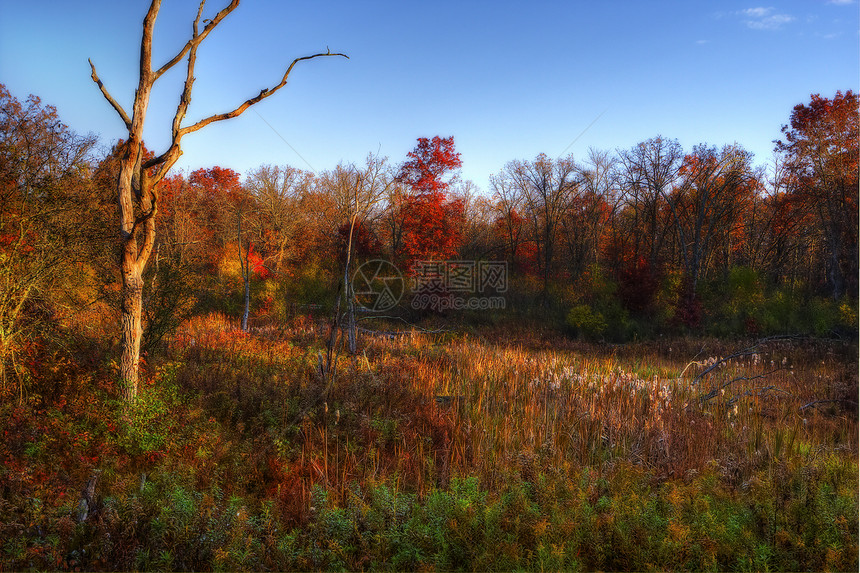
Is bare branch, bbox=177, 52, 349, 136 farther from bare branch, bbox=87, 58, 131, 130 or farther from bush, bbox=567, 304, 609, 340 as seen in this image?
bush, bbox=567, 304, 609, 340

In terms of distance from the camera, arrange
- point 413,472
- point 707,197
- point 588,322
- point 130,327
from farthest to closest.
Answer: point 707,197, point 588,322, point 130,327, point 413,472

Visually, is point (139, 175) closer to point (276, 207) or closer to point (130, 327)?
point (130, 327)

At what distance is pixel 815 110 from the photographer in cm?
2262

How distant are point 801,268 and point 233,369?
30.5 m

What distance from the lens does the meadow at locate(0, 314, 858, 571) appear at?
3504 mm

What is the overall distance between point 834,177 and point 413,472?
2457 cm

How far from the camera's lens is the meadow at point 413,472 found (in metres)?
3.50

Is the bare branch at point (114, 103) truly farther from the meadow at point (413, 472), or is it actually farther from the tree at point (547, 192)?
the tree at point (547, 192)

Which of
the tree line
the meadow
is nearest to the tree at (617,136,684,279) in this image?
the tree line

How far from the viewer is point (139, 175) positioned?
5.52m

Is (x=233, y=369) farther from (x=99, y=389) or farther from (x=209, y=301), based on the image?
(x=209, y=301)

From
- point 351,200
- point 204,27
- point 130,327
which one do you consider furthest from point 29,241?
point 351,200

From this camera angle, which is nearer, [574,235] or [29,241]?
[29,241]

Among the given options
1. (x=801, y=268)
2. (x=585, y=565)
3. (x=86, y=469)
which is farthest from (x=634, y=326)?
(x=86, y=469)
